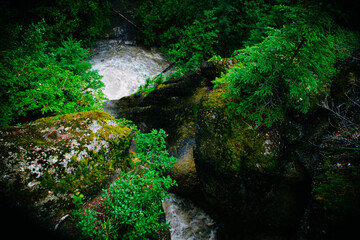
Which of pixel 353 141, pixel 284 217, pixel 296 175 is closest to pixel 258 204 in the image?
pixel 284 217

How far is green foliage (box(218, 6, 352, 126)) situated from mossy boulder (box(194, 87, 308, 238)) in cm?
45

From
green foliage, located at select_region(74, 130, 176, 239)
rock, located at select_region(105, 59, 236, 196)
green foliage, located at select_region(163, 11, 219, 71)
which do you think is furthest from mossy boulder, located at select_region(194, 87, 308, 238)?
green foliage, located at select_region(163, 11, 219, 71)

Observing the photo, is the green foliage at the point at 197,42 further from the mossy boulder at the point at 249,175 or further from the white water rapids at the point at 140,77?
the mossy boulder at the point at 249,175

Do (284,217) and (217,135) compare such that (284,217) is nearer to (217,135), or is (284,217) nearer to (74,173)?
(217,135)

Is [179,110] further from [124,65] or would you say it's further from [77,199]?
[124,65]

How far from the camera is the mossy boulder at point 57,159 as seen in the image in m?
2.54

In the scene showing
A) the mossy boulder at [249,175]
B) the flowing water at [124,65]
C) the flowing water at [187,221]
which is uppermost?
the flowing water at [124,65]

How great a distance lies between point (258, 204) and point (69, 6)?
11908 mm

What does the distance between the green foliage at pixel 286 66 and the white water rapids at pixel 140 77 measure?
3.34 metres

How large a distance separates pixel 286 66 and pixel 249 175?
7.79 ft

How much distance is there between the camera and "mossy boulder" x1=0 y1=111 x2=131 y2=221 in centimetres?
254

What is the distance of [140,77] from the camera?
979 centimetres

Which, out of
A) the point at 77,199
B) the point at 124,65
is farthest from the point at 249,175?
the point at 124,65

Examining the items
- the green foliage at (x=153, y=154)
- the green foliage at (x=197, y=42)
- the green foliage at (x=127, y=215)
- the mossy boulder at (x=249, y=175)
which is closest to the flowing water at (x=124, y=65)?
the green foliage at (x=197, y=42)
